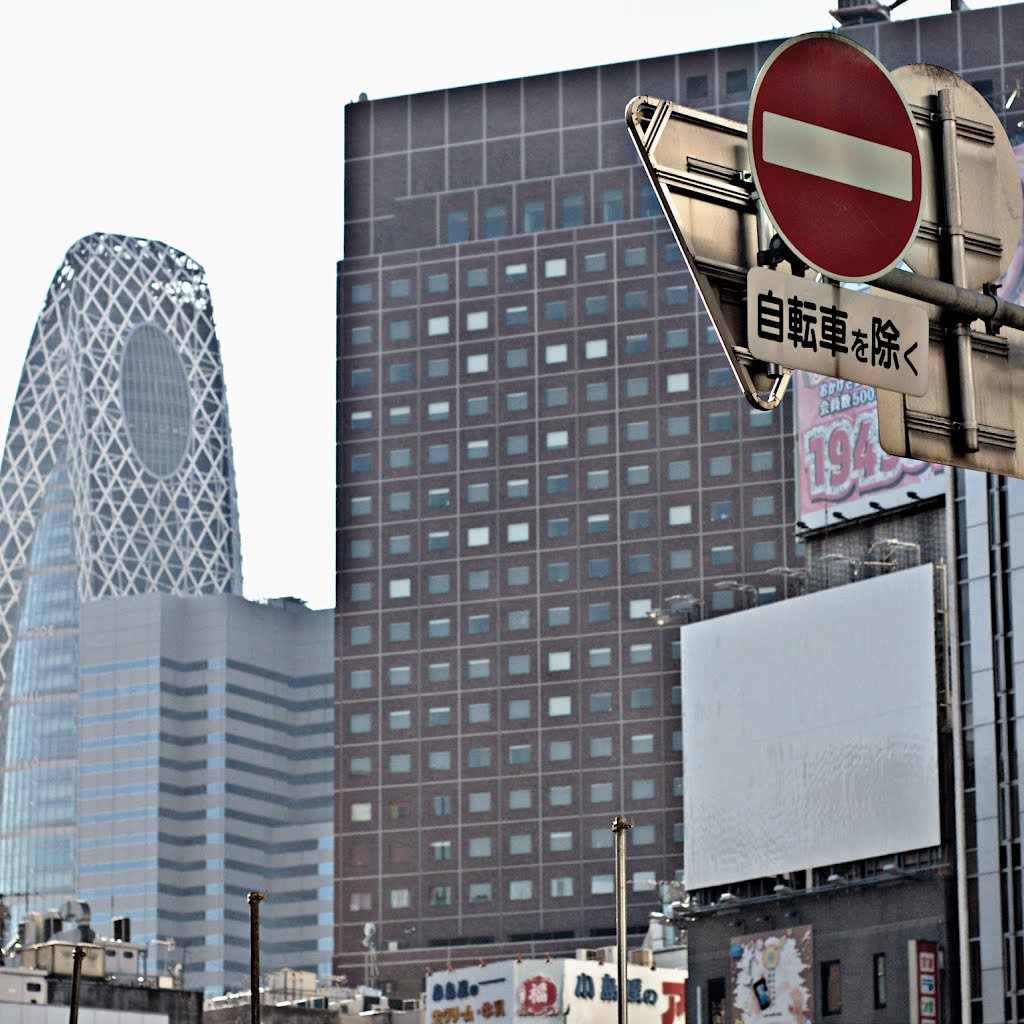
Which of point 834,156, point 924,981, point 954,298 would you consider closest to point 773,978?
point 924,981

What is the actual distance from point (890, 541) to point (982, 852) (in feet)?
68.8

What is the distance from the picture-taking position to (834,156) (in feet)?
37.1

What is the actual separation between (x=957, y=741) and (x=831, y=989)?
589 inches

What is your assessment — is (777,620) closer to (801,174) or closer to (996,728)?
(996,728)

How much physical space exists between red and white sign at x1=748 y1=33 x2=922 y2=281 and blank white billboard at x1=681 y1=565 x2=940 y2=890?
121m

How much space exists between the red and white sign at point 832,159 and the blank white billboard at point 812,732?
396ft

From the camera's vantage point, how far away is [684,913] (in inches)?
5709

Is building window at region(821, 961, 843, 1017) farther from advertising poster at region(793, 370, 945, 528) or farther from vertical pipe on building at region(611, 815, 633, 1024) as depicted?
vertical pipe on building at region(611, 815, 633, 1024)

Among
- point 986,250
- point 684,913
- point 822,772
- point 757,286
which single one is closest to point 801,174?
point 757,286

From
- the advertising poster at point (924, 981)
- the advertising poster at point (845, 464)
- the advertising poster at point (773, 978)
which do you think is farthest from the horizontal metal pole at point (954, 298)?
the advertising poster at point (845, 464)

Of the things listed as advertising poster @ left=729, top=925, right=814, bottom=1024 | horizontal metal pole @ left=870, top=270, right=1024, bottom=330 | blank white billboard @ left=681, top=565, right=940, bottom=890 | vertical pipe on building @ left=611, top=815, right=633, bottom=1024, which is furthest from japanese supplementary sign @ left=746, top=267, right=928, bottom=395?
advertising poster @ left=729, top=925, right=814, bottom=1024

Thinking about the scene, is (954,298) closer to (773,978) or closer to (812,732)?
(812,732)

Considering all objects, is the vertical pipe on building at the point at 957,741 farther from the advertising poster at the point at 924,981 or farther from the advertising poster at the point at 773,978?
the advertising poster at the point at 773,978

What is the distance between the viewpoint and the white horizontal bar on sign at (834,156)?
11.2 metres
